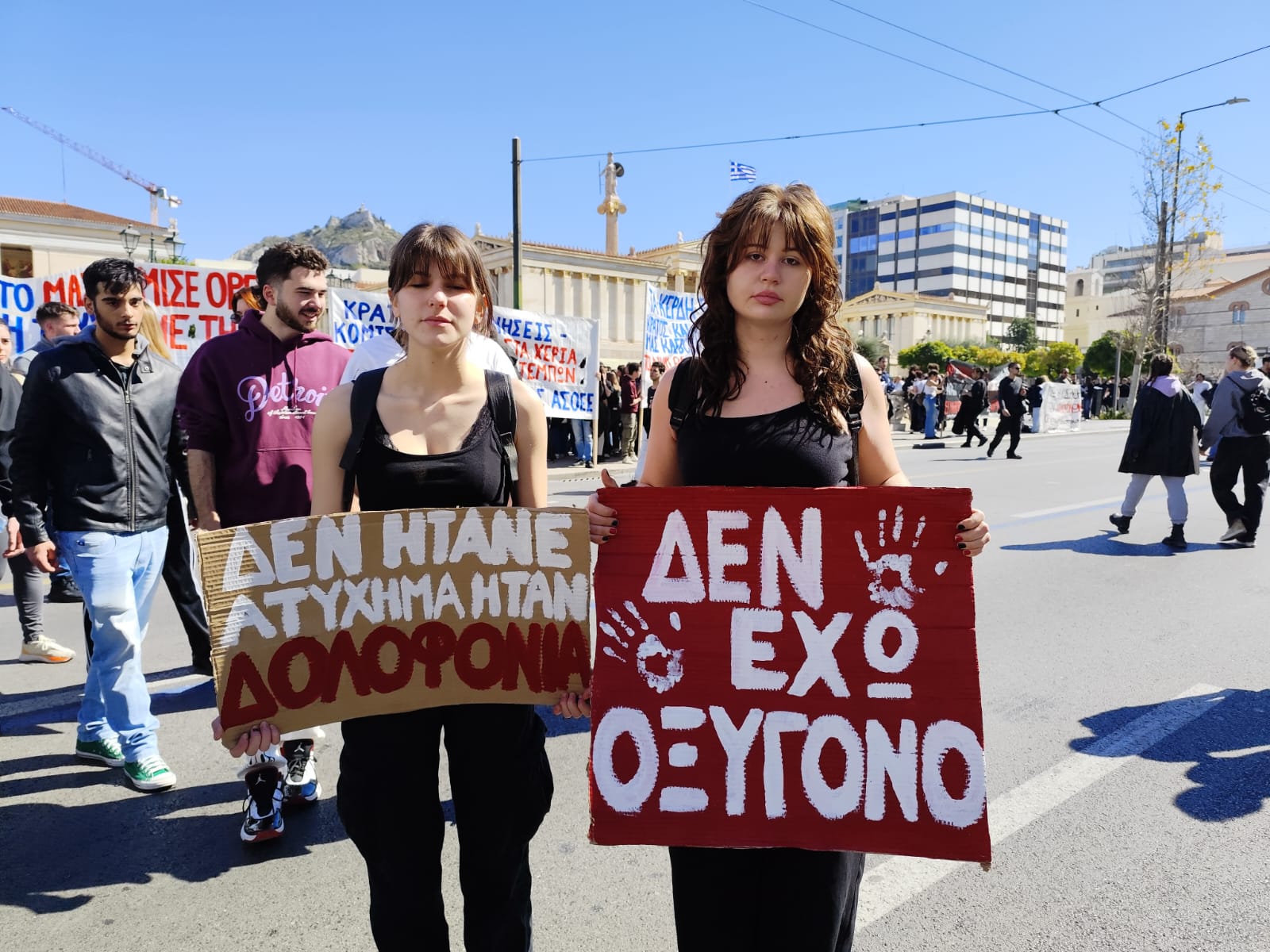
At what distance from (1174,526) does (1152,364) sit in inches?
64.1

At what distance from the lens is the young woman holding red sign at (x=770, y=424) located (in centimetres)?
177

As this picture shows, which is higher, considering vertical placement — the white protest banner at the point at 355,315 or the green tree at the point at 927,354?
the green tree at the point at 927,354

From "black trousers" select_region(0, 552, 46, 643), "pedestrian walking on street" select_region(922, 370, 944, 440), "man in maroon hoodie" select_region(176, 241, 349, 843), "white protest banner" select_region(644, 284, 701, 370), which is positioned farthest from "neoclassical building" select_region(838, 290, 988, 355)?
"man in maroon hoodie" select_region(176, 241, 349, 843)

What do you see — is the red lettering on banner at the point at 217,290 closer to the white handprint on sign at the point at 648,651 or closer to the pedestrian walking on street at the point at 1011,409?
the white handprint on sign at the point at 648,651

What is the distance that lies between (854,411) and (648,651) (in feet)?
2.32

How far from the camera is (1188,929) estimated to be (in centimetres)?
247

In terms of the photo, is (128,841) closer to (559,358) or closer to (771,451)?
(771,451)

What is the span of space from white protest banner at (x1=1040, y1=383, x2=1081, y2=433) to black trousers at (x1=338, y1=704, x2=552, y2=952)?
1043 inches

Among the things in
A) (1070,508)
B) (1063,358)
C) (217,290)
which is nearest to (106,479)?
(217,290)

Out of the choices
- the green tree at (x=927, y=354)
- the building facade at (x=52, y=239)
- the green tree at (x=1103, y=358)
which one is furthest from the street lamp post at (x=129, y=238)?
the green tree at (x=927, y=354)

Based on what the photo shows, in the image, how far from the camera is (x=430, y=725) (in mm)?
1992

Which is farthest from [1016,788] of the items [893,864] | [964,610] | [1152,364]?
[1152,364]

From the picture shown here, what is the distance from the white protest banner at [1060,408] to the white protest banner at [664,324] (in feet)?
53.1

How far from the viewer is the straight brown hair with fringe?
1.97 meters
